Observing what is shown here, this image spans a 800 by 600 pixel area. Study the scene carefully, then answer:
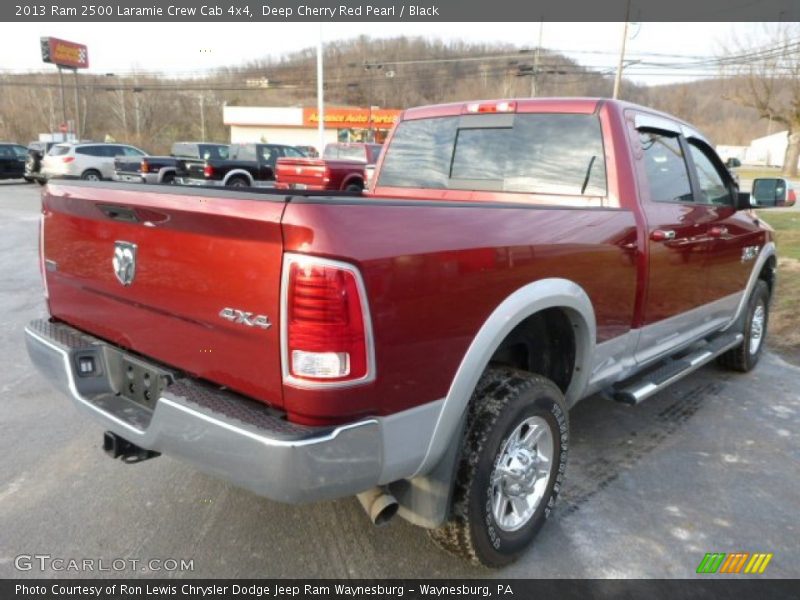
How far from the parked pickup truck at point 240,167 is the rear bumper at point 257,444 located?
15663mm

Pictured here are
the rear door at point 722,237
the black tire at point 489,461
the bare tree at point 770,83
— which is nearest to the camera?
the black tire at point 489,461

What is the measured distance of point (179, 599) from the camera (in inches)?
92.1

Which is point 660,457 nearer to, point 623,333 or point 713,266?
point 623,333

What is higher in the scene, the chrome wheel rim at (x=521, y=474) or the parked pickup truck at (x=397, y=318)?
the parked pickup truck at (x=397, y=318)

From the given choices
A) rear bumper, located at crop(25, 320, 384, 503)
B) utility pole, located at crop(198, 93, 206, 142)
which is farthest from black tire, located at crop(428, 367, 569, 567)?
utility pole, located at crop(198, 93, 206, 142)

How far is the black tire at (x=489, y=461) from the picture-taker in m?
2.29

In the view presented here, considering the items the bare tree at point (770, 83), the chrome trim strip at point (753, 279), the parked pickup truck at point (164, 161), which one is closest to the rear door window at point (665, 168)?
the chrome trim strip at point (753, 279)

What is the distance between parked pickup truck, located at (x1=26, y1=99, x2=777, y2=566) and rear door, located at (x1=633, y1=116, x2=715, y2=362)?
19 millimetres

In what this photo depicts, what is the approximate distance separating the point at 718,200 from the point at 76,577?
14.6 ft

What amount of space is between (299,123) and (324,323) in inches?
2445

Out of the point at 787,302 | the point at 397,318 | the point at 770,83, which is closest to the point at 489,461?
the point at 397,318

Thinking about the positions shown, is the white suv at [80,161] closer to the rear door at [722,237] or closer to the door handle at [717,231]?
the rear door at [722,237]

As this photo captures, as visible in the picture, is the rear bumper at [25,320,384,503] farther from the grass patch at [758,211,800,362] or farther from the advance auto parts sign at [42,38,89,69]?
the advance auto parts sign at [42,38,89,69]

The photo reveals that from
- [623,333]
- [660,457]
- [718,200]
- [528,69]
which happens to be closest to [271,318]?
[623,333]
